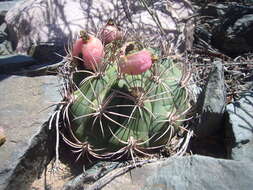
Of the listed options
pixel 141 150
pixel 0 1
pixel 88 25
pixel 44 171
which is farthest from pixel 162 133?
pixel 0 1

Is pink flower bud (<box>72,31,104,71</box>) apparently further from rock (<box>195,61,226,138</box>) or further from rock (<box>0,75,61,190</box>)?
rock (<box>195,61,226,138</box>)

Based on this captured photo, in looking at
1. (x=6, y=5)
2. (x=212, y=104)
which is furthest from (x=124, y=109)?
(x=6, y=5)

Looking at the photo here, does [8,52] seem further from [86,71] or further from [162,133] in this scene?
[162,133]

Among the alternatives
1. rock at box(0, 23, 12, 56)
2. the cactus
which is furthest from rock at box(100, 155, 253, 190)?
rock at box(0, 23, 12, 56)

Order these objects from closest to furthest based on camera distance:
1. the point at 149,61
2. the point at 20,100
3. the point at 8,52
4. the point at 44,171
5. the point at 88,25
A: the point at 149,61 → the point at 44,171 → the point at 20,100 → the point at 88,25 → the point at 8,52

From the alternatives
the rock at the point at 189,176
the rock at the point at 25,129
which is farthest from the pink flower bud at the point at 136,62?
the rock at the point at 25,129

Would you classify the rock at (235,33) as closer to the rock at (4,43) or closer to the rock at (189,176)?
the rock at (189,176)
